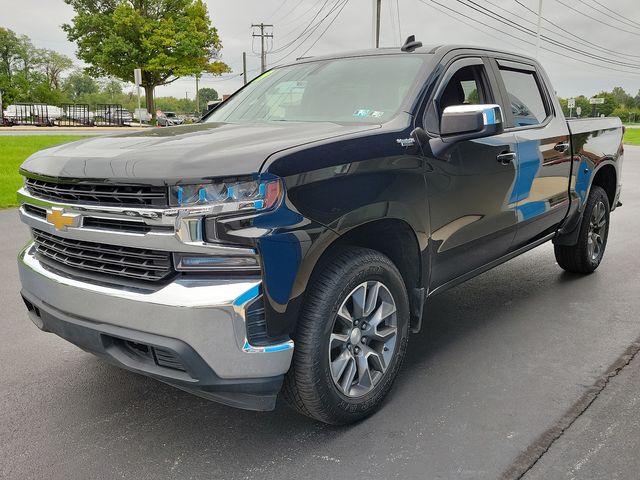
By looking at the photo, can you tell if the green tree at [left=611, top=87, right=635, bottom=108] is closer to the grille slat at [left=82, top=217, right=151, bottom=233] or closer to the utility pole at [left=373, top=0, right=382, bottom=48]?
Result: the utility pole at [left=373, top=0, right=382, bottom=48]

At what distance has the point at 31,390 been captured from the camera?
11.3 feet

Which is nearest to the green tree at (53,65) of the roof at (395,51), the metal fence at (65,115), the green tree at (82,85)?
the green tree at (82,85)

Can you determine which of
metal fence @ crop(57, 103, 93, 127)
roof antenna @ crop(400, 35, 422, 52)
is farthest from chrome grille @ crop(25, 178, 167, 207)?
metal fence @ crop(57, 103, 93, 127)

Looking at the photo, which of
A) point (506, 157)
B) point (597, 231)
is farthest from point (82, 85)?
point (506, 157)

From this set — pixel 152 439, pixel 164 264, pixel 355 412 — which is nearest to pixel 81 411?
pixel 152 439

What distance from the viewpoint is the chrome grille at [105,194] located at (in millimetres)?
2441

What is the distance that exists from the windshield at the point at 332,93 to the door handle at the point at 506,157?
0.78 metres

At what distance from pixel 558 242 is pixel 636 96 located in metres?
153

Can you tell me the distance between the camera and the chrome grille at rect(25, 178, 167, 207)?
2441 mm

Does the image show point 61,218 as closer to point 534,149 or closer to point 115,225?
point 115,225

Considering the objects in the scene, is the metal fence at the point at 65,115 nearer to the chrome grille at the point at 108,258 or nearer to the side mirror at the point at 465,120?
the chrome grille at the point at 108,258

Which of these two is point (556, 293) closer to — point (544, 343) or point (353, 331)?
point (544, 343)

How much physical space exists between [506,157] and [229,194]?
221cm

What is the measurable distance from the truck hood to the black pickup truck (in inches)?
0.4
